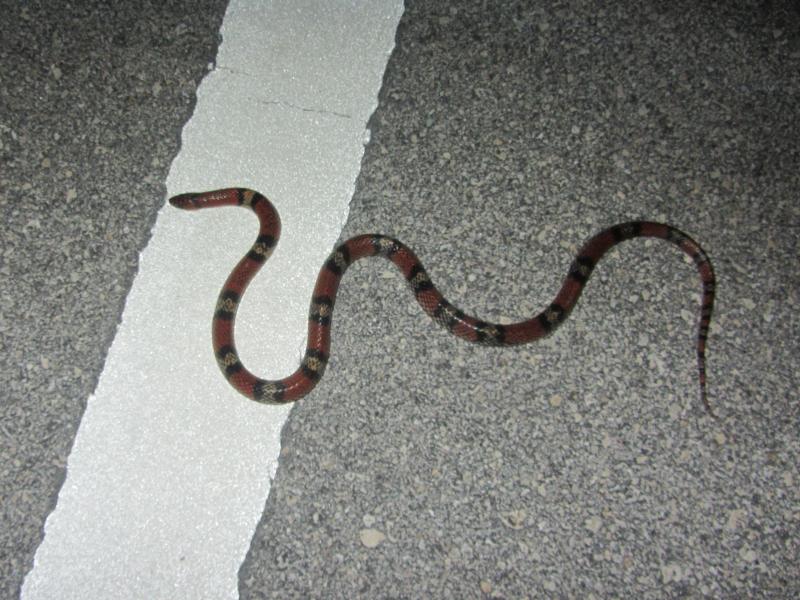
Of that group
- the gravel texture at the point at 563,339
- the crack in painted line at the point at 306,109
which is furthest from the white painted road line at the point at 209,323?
the gravel texture at the point at 563,339

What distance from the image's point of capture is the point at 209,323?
257cm

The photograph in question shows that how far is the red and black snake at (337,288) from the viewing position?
246 centimetres

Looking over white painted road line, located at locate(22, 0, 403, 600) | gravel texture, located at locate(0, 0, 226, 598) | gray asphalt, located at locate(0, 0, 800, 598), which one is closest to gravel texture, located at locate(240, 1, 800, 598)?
gray asphalt, located at locate(0, 0, 800, 598)

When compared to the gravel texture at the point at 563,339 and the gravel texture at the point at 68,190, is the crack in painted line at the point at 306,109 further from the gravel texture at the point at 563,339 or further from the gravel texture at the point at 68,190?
the gravel texture at the point at 68,190

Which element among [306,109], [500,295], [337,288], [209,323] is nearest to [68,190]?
[209,323]

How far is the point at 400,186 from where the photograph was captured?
2773mm

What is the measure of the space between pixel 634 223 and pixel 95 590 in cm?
288

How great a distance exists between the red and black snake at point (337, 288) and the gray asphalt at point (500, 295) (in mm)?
73

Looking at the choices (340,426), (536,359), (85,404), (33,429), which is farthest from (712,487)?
(33,429)

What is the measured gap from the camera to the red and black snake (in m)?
2.46

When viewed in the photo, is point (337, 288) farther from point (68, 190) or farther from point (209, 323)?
point (68, 190)

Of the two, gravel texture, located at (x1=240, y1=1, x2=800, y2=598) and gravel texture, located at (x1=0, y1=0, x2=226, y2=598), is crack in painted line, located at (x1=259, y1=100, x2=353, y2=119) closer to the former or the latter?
gravel texture, located at (x1=240, y1=1, x2=800, y2=598)

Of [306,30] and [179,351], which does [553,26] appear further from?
[179,351]

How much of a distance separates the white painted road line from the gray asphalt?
0.11 meters
